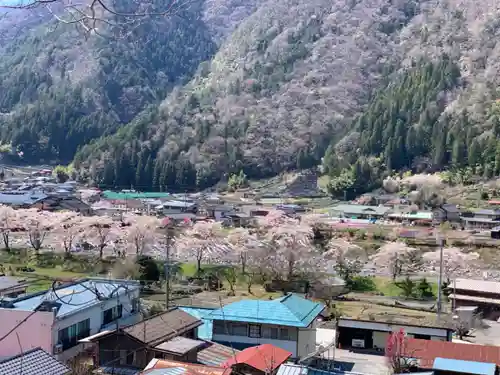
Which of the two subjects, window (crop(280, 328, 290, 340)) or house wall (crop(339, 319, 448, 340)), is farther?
house wall (crop(339, 319, 448, 340))

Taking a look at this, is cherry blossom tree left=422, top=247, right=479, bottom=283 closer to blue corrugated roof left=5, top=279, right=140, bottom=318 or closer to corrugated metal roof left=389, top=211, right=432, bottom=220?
corrugated metal roof left=389, top=211, right=432, bottom=220

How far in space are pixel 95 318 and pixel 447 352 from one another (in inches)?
253

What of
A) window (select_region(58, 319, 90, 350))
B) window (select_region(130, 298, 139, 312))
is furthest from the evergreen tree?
window (select_region(58, 319, 90, 350))

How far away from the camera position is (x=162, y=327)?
33.7 ft

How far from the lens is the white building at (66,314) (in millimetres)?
10195

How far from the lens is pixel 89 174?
57.6 metres

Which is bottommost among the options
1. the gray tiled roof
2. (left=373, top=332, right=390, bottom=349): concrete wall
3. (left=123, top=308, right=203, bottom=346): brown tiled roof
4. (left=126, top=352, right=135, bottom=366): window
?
(left=373, top=332, right=390, bottom=349): concrete wall

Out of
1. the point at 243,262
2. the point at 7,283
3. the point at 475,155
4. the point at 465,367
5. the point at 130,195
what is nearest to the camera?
the point at 465,367

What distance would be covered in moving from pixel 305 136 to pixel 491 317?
4165cm

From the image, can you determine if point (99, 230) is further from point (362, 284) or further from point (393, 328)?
point (393, 328)

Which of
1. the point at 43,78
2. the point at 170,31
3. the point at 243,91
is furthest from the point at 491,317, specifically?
the point at 170,31

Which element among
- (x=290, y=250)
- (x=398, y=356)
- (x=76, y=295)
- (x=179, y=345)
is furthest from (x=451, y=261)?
(x=179, y=345)

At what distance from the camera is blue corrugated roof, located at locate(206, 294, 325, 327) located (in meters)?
11.4

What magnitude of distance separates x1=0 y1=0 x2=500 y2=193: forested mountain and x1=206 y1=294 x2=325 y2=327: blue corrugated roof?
32.6 metres
